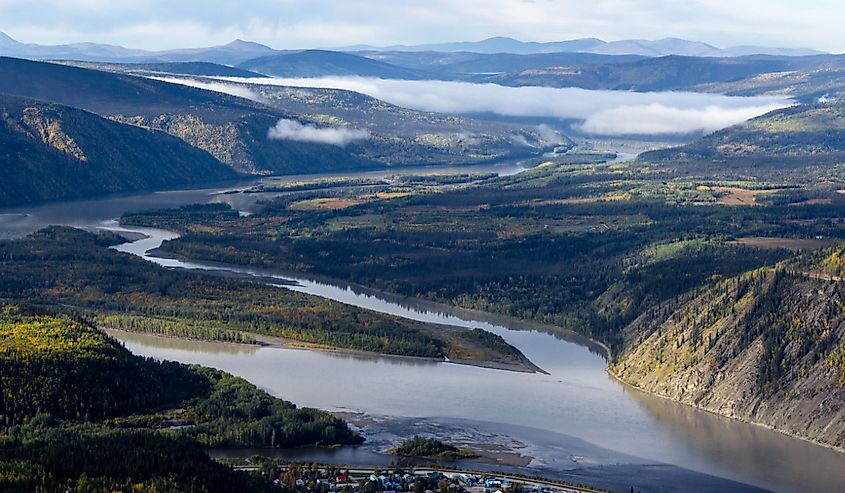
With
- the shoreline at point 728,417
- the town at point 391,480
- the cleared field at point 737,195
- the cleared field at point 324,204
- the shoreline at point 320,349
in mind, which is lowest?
the cleared field at point 324,204

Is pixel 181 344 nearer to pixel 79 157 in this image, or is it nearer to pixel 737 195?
pixel 737 195

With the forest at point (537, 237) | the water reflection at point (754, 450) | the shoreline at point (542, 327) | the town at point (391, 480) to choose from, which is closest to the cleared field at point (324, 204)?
the forest at point (537, 237)

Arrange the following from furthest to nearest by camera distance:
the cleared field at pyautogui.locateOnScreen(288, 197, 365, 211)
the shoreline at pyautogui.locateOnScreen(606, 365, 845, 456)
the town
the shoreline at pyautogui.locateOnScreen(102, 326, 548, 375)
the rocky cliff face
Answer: the cleared field at pyautogui.locateOnScreen(288, 197, 365, 211) → the shoreline at pyautogui.locateOnScreen(102, 326, 548, 375) → the rocky cliff face → the shoreline at pyautogui.locateOnScreen(606, 365, 845, 456) → the town

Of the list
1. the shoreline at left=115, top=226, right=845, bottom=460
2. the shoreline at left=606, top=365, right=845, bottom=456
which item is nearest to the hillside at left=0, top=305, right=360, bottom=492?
the shoreline at left=606, top=365, right=845, bottom=456

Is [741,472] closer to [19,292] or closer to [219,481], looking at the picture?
[219,481]

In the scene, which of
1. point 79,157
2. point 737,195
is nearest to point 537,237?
point 737,195

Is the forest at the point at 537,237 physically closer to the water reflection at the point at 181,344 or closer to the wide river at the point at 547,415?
the wide river at the point at 547,415

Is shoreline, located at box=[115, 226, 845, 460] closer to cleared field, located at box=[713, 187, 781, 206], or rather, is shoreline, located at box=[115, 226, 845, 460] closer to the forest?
the forest

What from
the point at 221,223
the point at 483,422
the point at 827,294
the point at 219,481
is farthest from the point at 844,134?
the point at 219,481
